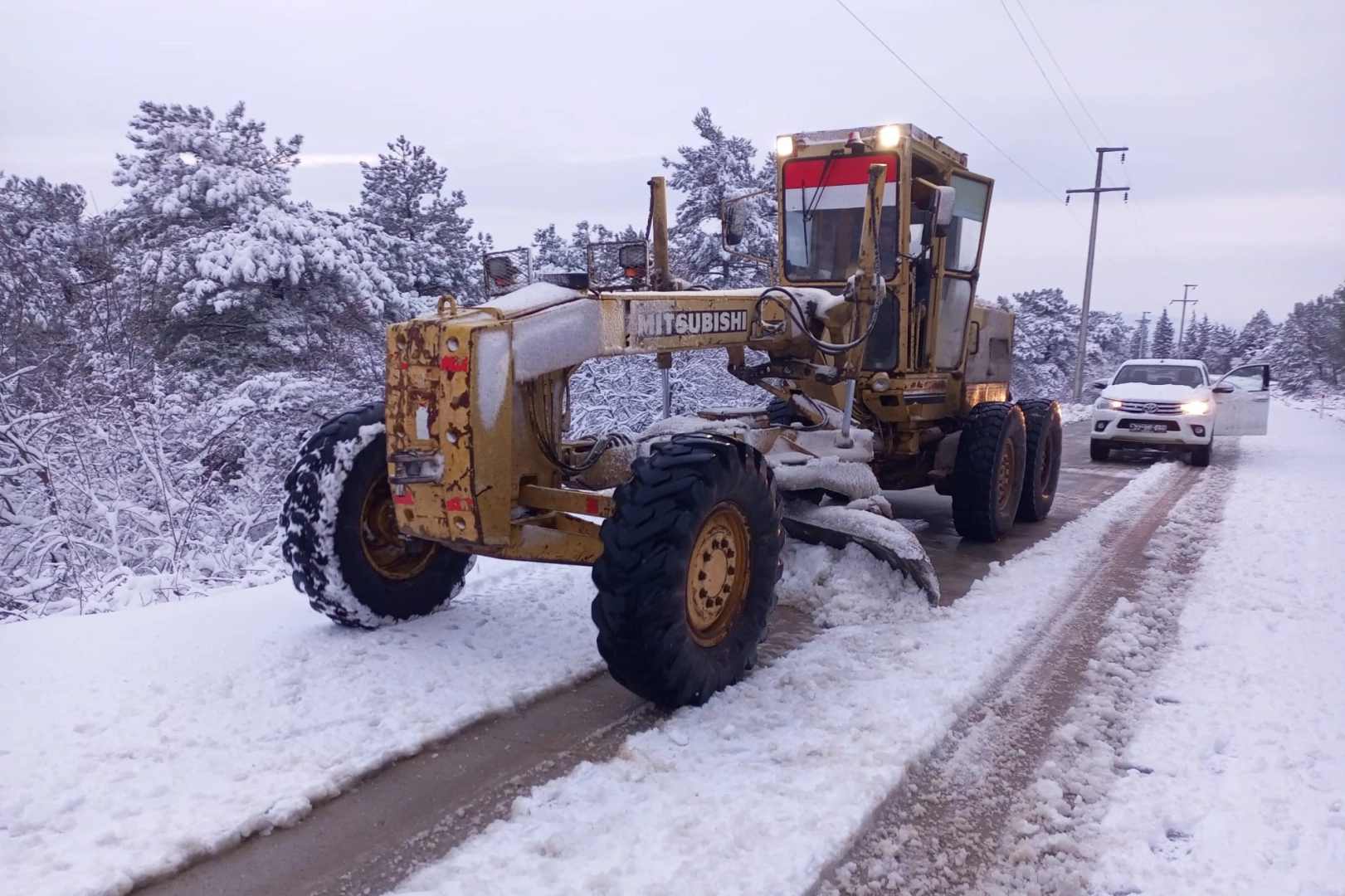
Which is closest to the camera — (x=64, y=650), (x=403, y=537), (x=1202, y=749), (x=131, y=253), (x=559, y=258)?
(x=1202, y=749)

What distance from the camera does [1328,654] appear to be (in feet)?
15.7

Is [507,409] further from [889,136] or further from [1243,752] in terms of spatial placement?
[889,136]

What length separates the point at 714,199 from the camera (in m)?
22.1

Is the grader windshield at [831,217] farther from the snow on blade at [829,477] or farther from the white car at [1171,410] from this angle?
the white car at [1171,410]

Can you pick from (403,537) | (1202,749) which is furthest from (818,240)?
(1202,749)

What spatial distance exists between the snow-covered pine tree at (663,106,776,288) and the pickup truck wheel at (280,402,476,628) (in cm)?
1668

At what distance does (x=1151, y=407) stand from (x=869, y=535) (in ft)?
31.3

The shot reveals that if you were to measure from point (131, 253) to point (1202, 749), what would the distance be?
12.3 metres

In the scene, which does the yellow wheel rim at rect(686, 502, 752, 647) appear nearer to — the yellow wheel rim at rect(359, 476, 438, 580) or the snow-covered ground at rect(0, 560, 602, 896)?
the snow-covered ground at rect(0, 560, 602, 896)

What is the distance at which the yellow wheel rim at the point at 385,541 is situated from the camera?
4.62 meters

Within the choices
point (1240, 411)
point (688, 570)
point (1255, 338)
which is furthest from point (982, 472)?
point (1255, 338)

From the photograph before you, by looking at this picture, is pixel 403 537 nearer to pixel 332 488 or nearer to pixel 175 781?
pixel 332 488

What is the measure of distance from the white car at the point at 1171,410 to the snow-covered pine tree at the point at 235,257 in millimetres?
10296

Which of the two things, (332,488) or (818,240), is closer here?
(332,488)
